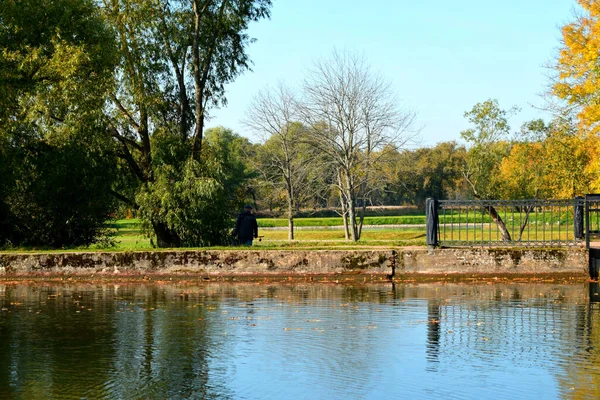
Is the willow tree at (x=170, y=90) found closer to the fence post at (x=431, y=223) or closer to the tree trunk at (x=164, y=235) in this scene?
the tree trunk at (x=164, y=235)

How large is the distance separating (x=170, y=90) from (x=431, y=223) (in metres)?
14.7

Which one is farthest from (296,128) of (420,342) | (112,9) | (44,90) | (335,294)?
(420,342)

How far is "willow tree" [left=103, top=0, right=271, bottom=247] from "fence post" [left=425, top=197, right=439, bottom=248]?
9499mm

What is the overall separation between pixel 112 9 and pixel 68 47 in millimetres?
4206

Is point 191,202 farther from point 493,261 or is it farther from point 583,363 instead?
point 583,363

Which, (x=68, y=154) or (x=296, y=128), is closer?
(x=68, y=154)

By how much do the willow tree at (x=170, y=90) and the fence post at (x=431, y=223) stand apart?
950 centimetres

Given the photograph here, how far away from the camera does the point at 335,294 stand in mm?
18062

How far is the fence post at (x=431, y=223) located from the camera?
21.9 meters

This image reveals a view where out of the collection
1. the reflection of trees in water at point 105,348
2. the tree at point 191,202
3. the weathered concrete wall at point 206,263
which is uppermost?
the tree at point 191,202

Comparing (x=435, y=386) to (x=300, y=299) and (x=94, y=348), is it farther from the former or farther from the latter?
(x=300, y=299)

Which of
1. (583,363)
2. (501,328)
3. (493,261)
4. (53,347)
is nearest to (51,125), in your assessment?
(493,261)

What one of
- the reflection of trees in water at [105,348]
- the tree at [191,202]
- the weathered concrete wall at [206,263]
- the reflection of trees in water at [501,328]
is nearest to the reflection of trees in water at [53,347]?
the reflection of trees in water at [105,348]

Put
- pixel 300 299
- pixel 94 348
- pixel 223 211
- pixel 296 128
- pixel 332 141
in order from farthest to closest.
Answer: pixel 296 128 < pixel 332 141 < pixel 223 211 < pixel 300 299 < pixel 94 348
